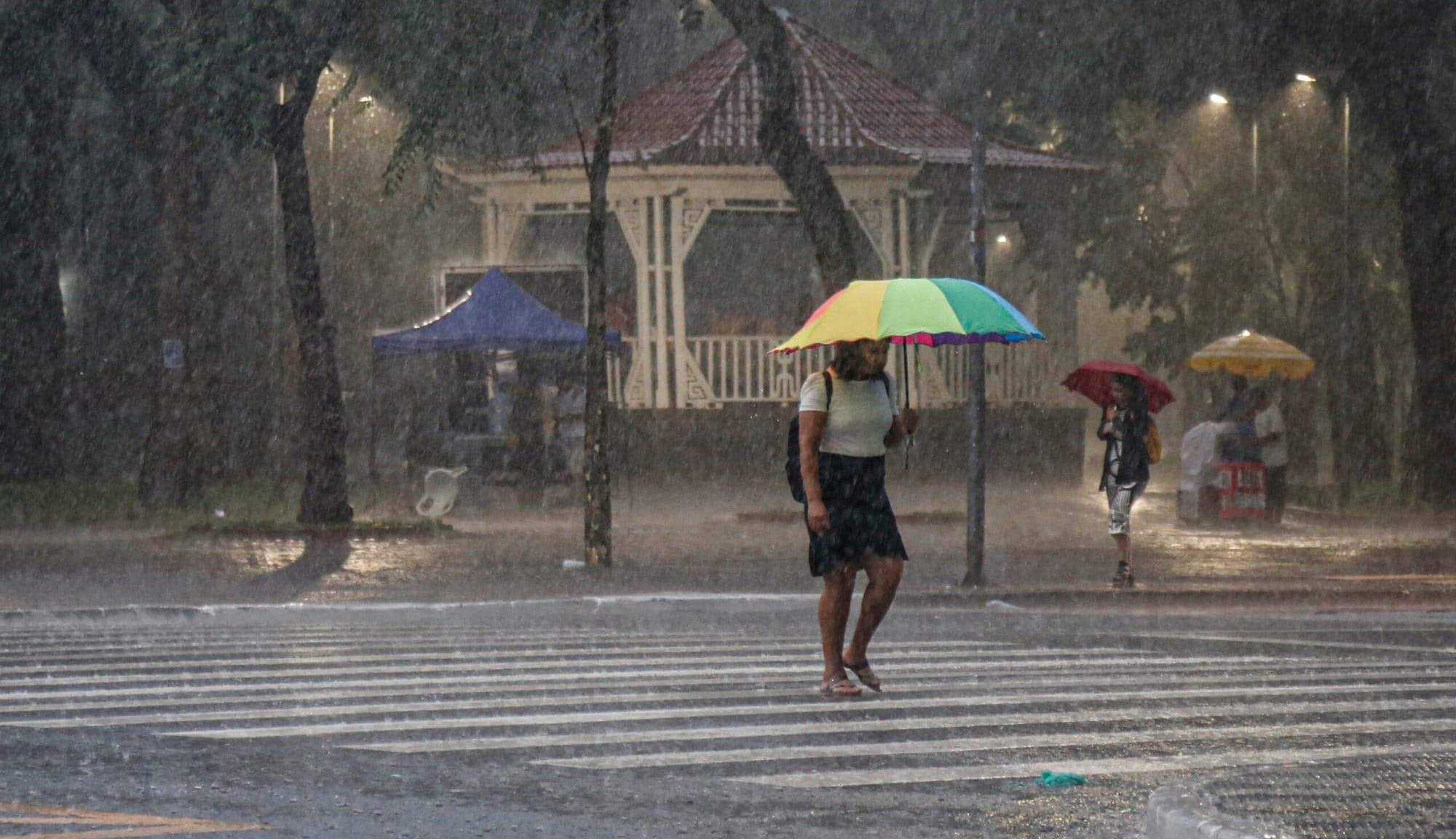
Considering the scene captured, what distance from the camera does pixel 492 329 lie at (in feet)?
85.7

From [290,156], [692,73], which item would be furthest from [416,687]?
[692,73]

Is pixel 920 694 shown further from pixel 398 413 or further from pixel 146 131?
pixel 398 413

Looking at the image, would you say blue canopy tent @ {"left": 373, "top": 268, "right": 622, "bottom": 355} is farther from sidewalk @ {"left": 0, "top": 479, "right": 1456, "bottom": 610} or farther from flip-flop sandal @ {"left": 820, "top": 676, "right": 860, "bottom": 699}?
flip-flop sandal @ {"left": 820, "top": 676, "right": 860, "bottom": 699}

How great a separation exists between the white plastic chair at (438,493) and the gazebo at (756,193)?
7.46 m

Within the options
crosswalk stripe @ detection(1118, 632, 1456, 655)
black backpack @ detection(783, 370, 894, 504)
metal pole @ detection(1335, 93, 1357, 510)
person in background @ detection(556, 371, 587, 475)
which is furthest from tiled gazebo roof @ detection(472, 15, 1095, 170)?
black backpack @ detection(783, 370, 894, 504)

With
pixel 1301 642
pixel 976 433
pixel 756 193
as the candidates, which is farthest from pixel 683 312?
pixel 1301 642

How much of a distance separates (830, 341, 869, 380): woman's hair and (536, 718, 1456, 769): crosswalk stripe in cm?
212

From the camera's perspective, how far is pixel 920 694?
10.2 metres

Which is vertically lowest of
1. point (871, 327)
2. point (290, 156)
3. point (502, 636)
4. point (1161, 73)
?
point (502, 636)

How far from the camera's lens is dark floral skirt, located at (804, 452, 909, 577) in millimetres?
9898

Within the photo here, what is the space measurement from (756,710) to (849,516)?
1046mm

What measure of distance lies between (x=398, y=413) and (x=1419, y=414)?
21.0 meters

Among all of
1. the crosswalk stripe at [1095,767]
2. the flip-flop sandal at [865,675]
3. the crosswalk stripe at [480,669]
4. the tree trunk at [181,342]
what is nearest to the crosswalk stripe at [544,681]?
the crosswalk stripe at [480,669]

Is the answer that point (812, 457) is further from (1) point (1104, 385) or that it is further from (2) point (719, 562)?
(1) point (1104, 385)
